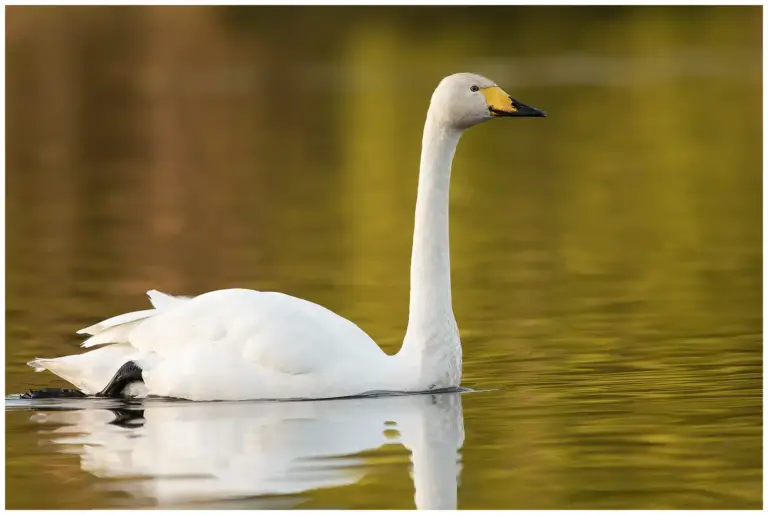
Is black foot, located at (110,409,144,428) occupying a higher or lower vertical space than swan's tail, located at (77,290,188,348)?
lower

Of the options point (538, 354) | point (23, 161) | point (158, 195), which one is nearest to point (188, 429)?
point (538, 354)

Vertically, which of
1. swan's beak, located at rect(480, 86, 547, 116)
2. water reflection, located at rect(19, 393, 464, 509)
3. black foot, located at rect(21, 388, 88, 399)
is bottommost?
water reflection, located at rect(19, 393, 464, 509)

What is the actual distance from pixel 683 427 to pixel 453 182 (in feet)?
51.8

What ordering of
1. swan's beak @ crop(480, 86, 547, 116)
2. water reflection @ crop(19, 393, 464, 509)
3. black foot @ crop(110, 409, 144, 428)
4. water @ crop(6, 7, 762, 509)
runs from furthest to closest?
1. swan's beak @ crop(480, 86, 547, 116)
2. black foot @ crop(110, 409, 144, 428)
3. water @ crop(6, 7, 762, 509)
4. water reflection @ crop(19, 393, 464, 509)

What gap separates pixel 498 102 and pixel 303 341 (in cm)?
186

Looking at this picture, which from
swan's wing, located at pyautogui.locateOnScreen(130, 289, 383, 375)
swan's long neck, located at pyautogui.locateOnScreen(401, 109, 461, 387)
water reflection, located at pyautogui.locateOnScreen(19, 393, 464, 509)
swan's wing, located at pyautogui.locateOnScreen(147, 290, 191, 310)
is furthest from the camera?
swan's wing, located at pyautogui.locateOnScreen(147, 290, 191, 310)

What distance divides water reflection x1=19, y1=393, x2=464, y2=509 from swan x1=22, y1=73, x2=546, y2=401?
126 mm

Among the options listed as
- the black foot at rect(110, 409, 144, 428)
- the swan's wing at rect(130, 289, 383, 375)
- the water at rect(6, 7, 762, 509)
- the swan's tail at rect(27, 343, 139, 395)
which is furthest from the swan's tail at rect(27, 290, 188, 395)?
the black foot at rect(110, 409, 144, 428)

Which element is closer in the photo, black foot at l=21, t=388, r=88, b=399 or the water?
the water

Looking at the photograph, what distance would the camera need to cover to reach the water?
27.8ft

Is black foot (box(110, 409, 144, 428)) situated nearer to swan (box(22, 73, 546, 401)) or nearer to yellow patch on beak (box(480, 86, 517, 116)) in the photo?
swan (box(22, 73, 546, 401))

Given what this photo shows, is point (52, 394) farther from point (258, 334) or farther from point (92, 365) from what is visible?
point (258, 334)

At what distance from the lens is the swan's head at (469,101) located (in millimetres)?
10461

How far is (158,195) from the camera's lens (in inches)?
938
